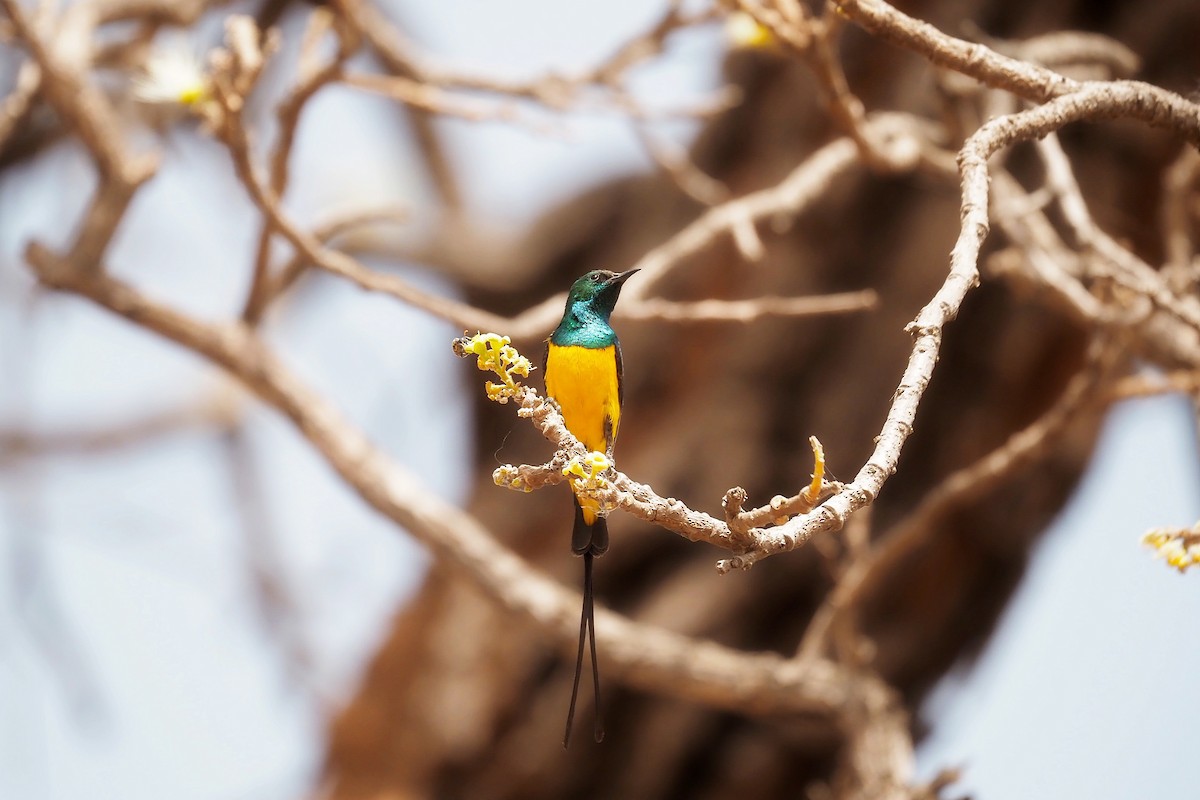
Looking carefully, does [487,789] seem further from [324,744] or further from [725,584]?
[725,584]

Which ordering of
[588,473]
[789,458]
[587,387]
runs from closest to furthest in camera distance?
[588,473] < [587,387] < [789,458]

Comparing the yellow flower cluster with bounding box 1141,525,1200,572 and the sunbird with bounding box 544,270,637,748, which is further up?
the sunbird with bounding box 544,270,637,748

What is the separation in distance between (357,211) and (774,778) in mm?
3180

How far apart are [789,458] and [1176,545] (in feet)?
11.9

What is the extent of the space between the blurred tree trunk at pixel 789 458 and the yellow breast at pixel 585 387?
10.5ft

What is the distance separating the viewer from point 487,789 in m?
4.98

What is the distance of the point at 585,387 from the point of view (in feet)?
5.68

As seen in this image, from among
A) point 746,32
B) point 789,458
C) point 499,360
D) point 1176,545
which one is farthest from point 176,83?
point 789,458

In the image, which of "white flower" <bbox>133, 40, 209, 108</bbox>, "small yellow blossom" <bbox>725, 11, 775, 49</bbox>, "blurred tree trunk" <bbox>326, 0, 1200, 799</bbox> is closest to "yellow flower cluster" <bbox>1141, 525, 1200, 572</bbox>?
"small yellow blossom" <bbox>725, 11, 775, 49</bbox>

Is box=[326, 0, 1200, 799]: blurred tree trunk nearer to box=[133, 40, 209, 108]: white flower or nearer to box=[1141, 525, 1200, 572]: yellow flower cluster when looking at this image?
box=[133, 40, 209, 108]: white flower

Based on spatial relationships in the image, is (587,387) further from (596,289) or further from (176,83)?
(176,83)

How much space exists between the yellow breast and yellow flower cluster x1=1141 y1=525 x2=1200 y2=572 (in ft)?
2.64

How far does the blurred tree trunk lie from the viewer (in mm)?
4918

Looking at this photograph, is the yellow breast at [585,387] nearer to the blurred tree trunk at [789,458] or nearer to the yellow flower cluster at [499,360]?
the yellow flower cluster at [499,360]
